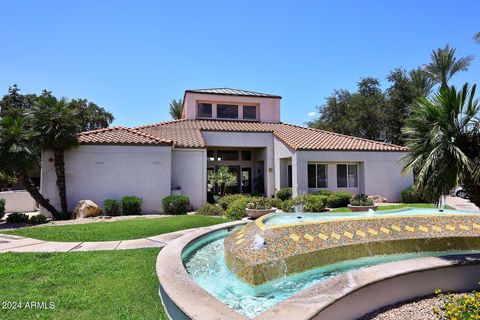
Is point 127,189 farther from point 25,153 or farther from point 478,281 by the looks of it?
point 478,281

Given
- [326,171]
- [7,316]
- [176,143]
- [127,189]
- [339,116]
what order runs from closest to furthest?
[7,316] < [127,189] < [176,143] < [326,171] < [339,116]

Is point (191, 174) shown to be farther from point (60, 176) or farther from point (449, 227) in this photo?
point (449, 227)

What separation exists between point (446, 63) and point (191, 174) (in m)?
27.5

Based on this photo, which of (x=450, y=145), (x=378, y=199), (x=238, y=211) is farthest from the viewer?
(x=378, y=199)

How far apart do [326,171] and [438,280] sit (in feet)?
57.8

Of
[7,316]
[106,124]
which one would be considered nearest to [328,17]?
[7,316]

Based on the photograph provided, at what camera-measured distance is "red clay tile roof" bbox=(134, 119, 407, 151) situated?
2236 centimetres

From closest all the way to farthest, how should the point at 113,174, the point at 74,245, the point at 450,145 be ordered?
the point at 450,145
the point at 74,245
the point at 113,174

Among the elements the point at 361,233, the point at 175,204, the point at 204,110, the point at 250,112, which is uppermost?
the point at 204,110

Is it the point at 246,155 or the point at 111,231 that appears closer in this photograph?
the point at 111,231

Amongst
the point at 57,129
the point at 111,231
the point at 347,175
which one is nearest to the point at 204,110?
the point at 57,129

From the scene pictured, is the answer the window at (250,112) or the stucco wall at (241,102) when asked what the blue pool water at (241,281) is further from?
the window at (250,112)

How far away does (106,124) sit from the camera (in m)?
53.2

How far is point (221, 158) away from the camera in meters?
28.0
